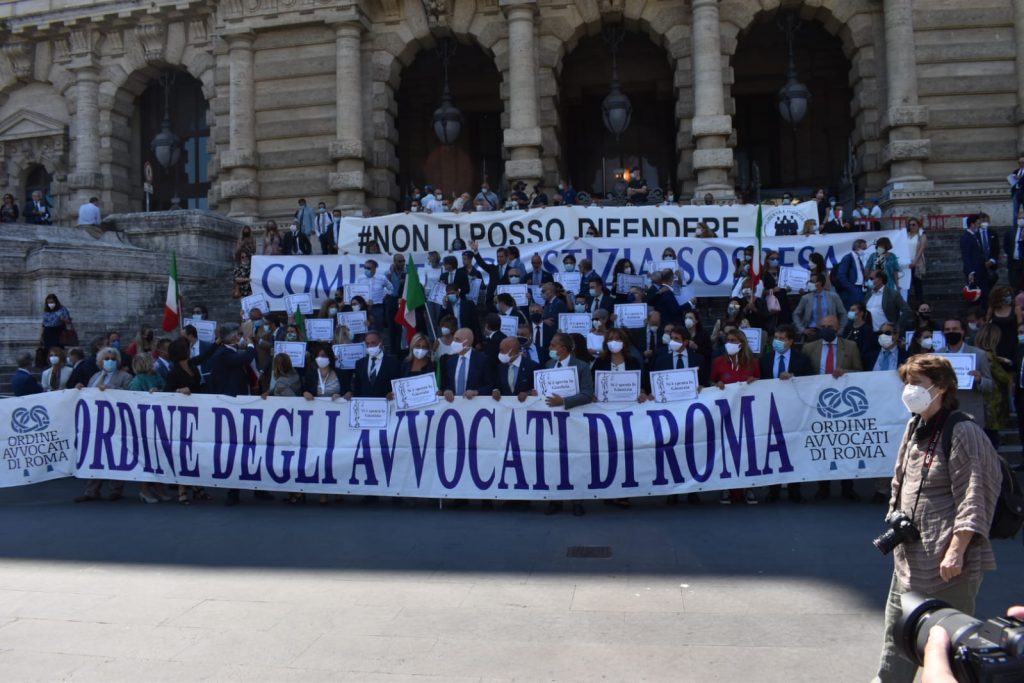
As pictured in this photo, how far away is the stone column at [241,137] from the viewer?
22812 millimetres

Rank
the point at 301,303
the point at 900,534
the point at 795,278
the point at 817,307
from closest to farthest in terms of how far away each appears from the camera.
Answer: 1. the point at 900,534
2. the point at 817,307
3. the point at 795,278
4. the point at 301,303

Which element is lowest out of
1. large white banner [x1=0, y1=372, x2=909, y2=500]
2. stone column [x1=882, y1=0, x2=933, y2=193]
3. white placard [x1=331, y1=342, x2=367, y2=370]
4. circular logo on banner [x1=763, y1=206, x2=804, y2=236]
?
large white banner [x1=0, y1=372, x2=909, y2=500]

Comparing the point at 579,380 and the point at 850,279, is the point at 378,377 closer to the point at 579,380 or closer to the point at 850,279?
the point at 579,380

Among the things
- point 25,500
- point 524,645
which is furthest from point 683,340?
point 25,500

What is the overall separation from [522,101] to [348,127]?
14.6ft

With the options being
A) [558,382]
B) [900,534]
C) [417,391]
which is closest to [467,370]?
[417,391]

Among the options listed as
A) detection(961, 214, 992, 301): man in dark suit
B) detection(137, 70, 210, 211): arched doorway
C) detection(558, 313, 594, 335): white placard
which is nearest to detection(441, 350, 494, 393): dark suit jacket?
detection(558, 313, 594, 335): white placard

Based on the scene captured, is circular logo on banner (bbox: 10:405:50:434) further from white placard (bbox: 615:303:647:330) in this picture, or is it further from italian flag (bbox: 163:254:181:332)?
white placard (bbox: 615:303:647:330)

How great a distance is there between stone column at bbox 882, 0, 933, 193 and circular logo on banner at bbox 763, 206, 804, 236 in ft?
17.4

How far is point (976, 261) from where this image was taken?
13.7 m

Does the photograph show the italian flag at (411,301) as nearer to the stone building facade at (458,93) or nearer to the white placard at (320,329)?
the white placard at (320,329)

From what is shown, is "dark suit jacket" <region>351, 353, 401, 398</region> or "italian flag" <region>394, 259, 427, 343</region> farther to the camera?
"italian flag" <region>394, 259, 427, 343</region>

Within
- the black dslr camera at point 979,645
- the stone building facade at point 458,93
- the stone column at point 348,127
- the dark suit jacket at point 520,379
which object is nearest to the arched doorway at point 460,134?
the stone building facade at point 458,93

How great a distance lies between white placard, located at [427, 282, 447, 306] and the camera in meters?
14.2
